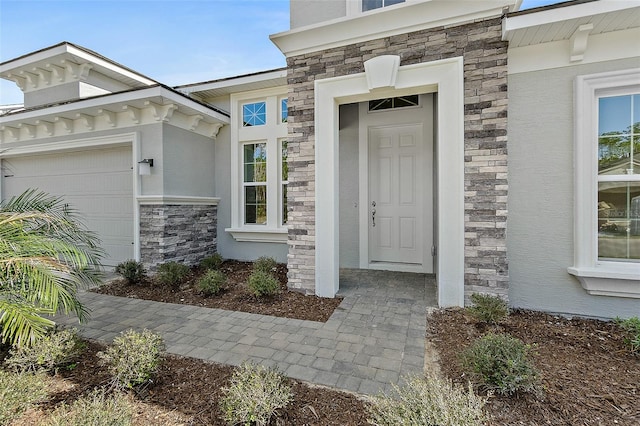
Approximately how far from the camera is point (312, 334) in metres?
2.95

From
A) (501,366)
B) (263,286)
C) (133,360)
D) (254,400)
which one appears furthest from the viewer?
(263,286)

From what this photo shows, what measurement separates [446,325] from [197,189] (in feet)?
16.7

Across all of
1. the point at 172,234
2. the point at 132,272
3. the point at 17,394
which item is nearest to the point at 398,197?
the point at 172,234

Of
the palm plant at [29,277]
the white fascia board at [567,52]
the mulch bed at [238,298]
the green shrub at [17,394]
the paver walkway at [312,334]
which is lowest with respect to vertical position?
the paver walkway at [312,334]

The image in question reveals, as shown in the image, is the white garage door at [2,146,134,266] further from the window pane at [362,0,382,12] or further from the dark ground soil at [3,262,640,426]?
the window pane at [362,0,382,12]

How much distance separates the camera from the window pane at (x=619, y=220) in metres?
3.12

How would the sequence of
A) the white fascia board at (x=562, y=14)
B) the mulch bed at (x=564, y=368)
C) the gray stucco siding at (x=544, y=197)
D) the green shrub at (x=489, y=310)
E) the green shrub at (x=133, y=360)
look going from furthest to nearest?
1. the gray stucco siding at (x=544, y=197)
2. the green shrub at (x=489, y=310)
3. the white fascia board at (x=562, y=14)
4. the green shrub at (x=133, y=360)
5. the mulch bed at (x=564, y=368)

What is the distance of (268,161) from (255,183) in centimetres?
55

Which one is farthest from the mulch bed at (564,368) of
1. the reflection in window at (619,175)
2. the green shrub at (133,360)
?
the green shrub at (133,360)

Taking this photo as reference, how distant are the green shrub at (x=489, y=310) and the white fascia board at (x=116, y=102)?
17.6ft

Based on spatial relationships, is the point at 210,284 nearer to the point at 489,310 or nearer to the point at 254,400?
the point at 254,400

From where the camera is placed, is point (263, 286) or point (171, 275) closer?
point (263, 286)

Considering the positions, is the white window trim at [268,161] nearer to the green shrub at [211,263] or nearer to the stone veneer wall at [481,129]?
the green shrub at [211,263]

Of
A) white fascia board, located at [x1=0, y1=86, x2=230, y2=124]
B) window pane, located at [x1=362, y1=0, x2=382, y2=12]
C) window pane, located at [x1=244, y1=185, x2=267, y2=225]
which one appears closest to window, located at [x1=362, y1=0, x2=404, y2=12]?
window pane, located at [x1=362, y1=0, x2=382, y2=12]
